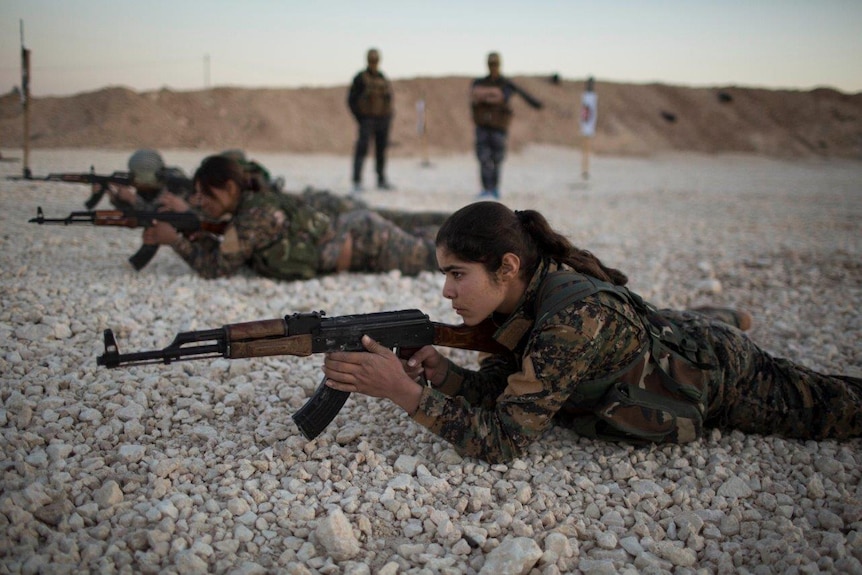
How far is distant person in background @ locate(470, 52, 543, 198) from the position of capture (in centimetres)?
1145

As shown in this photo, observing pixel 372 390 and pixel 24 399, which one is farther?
pixel 24 399

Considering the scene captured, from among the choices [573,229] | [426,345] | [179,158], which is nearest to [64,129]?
[179,158]

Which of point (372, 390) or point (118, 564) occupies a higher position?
point (372, 390)

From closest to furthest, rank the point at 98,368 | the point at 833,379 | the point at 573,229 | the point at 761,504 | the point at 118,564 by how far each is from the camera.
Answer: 1. the point at 118,564
2. the point at 761,504
3. the point at 833,379
4. the point at 98,368
5. the point at 573,229

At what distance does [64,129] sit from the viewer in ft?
57.3

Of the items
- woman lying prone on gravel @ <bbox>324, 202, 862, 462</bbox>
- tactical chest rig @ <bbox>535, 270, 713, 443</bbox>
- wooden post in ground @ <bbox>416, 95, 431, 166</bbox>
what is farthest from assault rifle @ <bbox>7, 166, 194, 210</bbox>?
wooden post in ground @ <bbox>416, 95, 431, 166</bbox>

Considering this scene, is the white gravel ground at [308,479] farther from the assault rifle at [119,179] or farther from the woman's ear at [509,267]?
the assault rifle at [119,179]

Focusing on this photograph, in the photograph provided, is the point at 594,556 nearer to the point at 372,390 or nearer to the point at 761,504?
the point at 761,504

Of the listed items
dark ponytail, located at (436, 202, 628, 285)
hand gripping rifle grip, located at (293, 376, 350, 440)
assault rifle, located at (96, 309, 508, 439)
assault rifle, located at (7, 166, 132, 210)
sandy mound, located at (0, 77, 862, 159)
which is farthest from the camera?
sandy mound, located at (0, 77, 862, 159)

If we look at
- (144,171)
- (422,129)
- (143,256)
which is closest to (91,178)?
(144,171)

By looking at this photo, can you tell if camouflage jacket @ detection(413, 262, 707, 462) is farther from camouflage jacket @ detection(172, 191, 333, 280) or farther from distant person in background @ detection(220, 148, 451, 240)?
distant person in background @ detection(220, 148, 451, 240)

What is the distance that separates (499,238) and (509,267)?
130 millimetres

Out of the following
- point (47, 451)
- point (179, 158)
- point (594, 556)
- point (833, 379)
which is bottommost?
point (594, 556)

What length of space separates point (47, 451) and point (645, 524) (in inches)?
93.9
